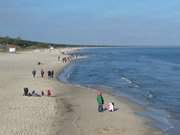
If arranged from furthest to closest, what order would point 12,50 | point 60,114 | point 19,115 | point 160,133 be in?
point 12,50 < point 60,114 < point 19,115 < point 160,133

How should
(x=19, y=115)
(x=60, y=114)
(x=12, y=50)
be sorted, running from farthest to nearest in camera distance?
(x=12, y=50) → (x=60, y=114) → (x=19, y=115)

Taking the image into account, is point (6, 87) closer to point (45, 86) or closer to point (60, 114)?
point (45, 86)

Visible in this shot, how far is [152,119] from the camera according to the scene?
2797 cm

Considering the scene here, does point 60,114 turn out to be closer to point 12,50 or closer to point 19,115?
point 19,115

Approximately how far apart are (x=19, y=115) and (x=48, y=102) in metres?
6.06

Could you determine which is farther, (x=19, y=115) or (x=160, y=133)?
(x=19, y=115)

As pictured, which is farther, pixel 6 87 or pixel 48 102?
pixel 6 87

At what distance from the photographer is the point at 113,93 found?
135 ft

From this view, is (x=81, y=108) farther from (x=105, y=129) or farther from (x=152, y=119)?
(x=105, y=129)

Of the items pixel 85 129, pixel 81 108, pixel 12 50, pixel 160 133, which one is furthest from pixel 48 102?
pixel 12 50

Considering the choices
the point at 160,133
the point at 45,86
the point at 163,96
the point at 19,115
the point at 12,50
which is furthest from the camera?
the point at 12,50

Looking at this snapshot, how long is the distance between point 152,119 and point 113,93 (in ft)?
44.0

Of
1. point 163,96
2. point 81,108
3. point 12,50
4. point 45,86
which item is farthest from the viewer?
point 12,50

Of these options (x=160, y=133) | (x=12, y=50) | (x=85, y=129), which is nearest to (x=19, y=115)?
(x=85, y=129)
